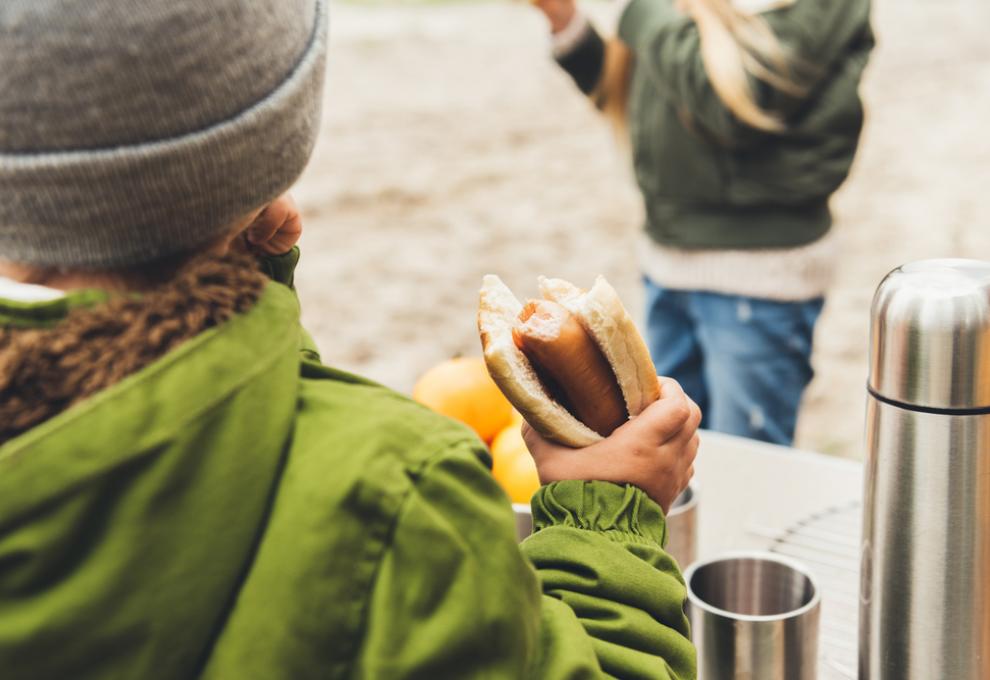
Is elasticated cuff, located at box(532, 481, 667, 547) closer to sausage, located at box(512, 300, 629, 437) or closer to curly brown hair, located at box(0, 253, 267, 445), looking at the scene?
sausage, located at box(512, 300, 629, 437)

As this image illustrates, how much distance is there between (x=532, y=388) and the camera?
687 millimetres

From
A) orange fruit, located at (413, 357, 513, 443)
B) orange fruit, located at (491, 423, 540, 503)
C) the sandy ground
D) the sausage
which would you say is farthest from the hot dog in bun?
the sandy ground

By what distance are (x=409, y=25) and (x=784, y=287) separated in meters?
7.03

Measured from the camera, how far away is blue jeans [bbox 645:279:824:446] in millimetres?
1975

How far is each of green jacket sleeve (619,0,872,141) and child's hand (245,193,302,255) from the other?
125cm

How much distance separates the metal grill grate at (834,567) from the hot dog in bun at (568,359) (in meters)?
0.31

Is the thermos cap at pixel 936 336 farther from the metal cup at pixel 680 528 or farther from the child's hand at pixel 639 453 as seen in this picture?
the metal cup at pixel 680 528

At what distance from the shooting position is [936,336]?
2.14 feet

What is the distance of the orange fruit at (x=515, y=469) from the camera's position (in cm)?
105

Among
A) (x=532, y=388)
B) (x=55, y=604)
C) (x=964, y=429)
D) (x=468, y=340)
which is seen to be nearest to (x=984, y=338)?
(x=964, y=429)

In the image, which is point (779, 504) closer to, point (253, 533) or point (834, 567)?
point (834, 567)

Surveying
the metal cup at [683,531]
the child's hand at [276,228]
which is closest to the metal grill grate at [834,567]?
the metal cup at [683,531]

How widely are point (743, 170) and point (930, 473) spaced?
4.22ft

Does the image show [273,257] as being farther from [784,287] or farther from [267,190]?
[784,287]
